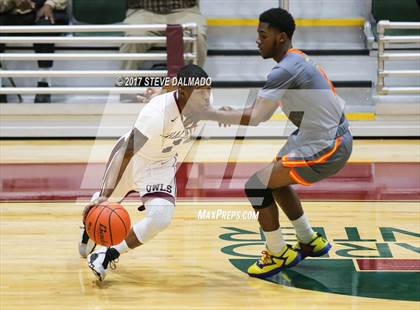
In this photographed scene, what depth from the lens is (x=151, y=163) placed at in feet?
16.6

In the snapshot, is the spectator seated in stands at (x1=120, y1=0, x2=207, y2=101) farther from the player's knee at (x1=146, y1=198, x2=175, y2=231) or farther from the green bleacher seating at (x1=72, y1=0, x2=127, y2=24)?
the player's knee at (x1=146, y1=198, x2=175, y2=231)

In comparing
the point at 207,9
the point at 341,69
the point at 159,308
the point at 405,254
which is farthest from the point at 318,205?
the point at 207,9

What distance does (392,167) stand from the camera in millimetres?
7570

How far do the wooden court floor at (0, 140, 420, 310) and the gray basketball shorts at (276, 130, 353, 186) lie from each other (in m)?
0.61

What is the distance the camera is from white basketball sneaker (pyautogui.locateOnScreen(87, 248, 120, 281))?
4820mm

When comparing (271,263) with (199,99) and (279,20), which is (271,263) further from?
(279,20)

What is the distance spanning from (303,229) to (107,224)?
4.17 feet

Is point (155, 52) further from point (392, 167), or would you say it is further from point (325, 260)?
point (325, 260)

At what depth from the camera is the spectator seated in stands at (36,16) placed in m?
8.88

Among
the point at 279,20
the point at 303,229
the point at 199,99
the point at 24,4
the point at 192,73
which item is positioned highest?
the point at 279,20

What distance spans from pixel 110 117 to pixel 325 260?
4.13 meters

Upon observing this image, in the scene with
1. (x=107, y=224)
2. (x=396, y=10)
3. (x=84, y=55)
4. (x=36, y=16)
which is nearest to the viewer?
(x=107, y=224)

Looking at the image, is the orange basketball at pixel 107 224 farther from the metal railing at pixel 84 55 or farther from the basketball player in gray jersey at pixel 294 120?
the metal railing at pixel 84 55

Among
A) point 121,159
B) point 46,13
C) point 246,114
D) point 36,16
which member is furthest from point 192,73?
point 36,16
